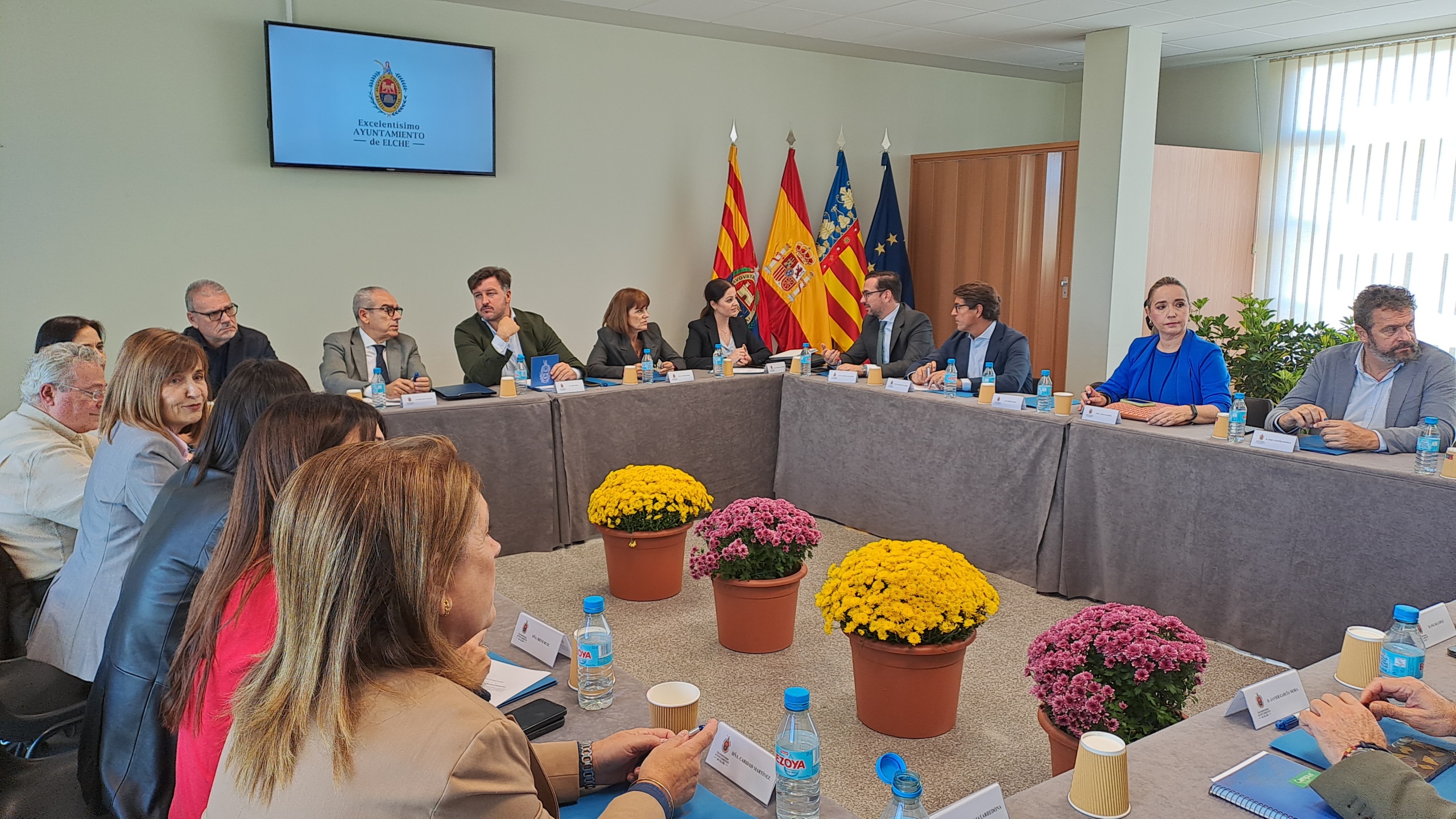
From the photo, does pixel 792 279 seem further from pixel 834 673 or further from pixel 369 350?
pixel 834 673

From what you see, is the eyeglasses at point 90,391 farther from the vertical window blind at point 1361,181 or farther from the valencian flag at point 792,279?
the vertical window blind at point 1361,181

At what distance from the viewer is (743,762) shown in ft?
4.71

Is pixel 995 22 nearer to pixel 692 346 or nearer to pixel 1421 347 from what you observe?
pixel 692 346

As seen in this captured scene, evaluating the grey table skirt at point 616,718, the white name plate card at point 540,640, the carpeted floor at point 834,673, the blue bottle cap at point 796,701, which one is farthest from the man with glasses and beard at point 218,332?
the blue bottle cap at point 796,701

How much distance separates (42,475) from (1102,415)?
132 inches

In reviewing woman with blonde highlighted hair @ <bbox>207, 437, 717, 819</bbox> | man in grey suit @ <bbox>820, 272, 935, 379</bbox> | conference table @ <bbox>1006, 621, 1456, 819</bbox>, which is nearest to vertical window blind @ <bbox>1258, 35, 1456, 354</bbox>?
man in grey suit @ <bbox>820, 272, 935, 379</bbox>

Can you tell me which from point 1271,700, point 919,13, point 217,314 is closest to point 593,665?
point 1271,700

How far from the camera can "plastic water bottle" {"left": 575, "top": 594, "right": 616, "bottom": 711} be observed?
1.71 metres

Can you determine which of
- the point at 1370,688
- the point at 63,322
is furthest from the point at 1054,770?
the point at 63,322

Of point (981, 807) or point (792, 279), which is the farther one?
point (792, 279)

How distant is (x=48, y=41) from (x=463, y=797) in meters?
4.97

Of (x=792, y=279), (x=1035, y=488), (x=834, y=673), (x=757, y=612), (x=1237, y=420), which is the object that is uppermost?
(x=792, y=279)

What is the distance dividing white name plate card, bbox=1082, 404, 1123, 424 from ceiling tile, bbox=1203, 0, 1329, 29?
3234 mm

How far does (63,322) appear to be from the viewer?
11.8 ft
